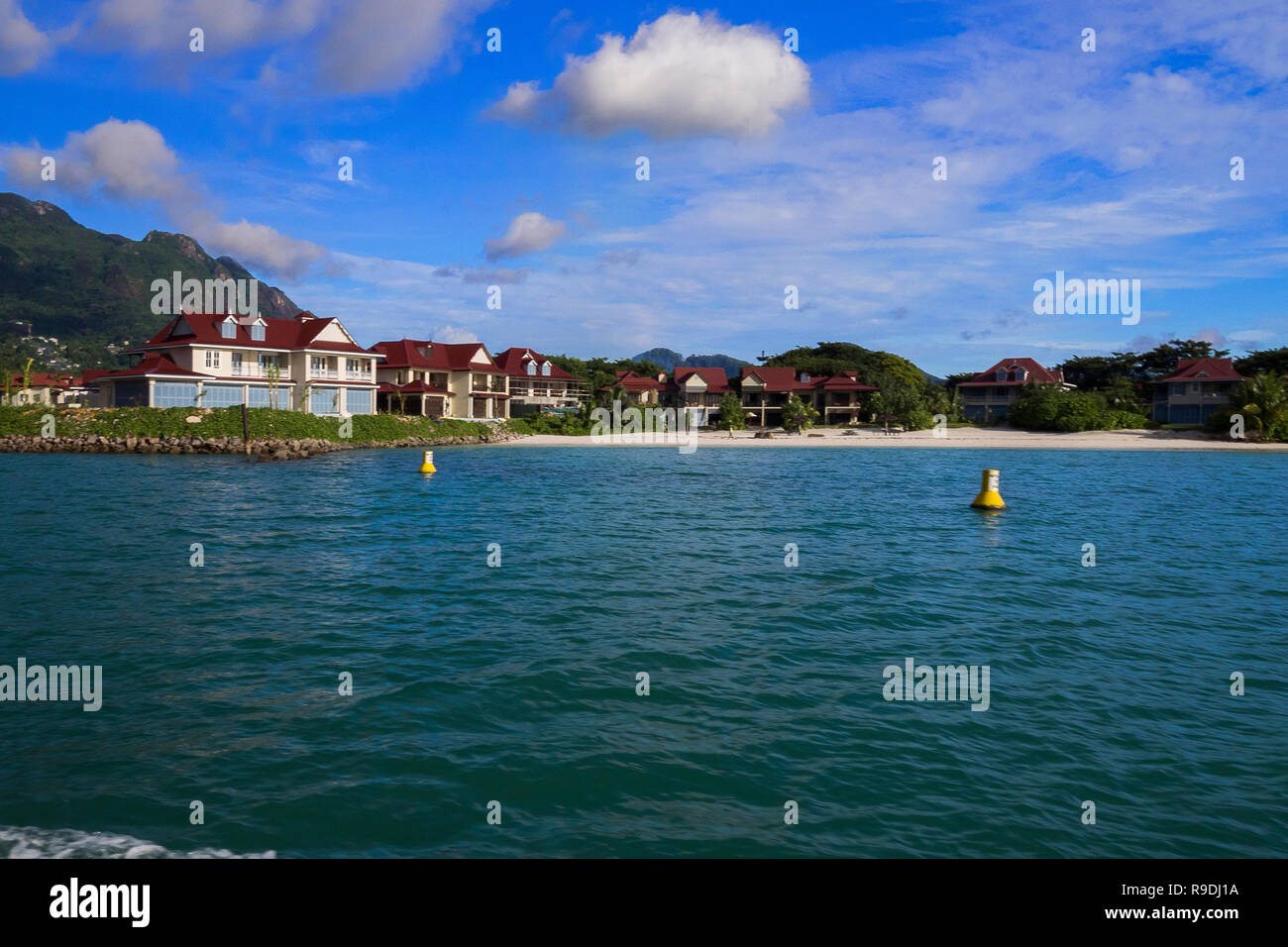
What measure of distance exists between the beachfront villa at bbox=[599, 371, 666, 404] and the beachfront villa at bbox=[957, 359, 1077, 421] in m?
41.7

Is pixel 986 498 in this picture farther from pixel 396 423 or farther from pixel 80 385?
pixel 80 385

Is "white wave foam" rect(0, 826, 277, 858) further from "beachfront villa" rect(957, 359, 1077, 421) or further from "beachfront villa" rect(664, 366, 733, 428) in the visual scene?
"beachfront villa" rect(957, 359, 1077, 421)

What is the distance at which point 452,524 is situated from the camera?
24.4 m

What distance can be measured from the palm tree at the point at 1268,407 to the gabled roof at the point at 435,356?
81599 mm

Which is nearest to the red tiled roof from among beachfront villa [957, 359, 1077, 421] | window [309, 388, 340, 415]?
window [309, 388, 340, 415]

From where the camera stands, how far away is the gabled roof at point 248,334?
69.3m

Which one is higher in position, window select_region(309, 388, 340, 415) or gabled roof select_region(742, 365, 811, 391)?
gabled roof select_region(742, 365, 811, 391)

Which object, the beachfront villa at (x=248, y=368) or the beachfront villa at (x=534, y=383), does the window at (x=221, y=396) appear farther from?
the beachfront villa at (x=534, y=383)

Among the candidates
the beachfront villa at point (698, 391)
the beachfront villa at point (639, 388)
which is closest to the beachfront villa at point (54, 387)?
the beachfront villa at point (639, 388)

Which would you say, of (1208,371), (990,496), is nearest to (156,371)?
(990,496)

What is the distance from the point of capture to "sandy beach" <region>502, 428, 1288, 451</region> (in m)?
75.4

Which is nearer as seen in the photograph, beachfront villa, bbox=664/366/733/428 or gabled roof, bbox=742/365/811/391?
gabled roof, bbox=742/365/811/391

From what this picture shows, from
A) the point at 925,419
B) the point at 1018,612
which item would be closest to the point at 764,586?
Answer: the point at 1018,612

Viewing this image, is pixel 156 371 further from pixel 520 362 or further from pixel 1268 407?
pixel 1268 407
